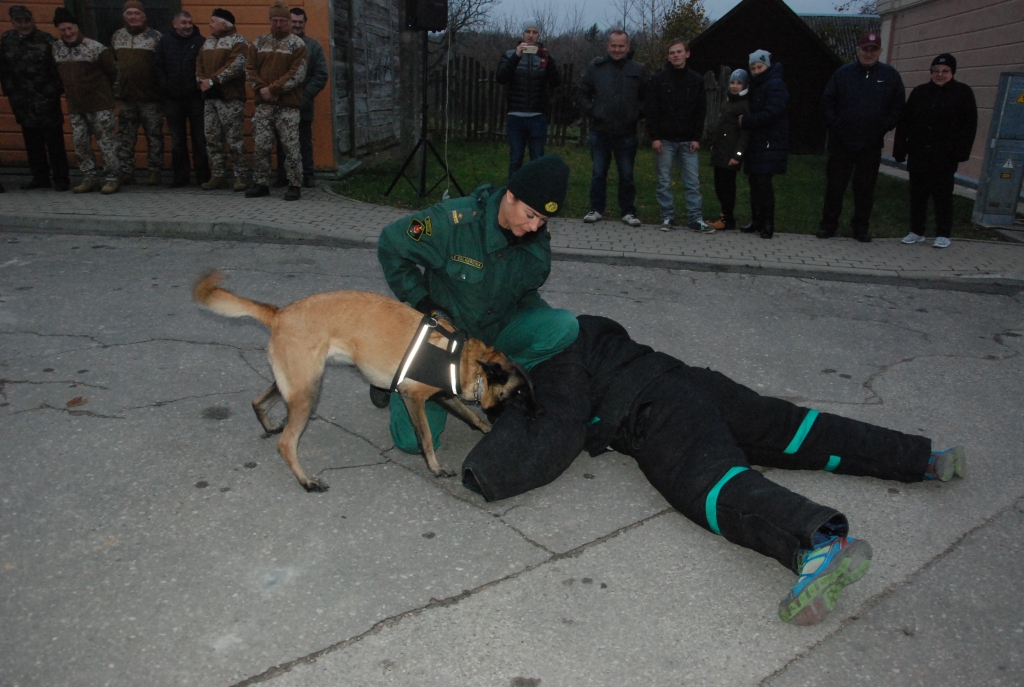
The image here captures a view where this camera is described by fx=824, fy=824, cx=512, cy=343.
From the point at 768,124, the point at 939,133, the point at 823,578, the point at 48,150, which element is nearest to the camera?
the point at 823,578

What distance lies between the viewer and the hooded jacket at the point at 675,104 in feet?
29.6

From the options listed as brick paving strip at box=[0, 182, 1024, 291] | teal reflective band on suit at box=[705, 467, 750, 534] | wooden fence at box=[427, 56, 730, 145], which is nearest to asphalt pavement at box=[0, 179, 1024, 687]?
teal reflective band on suit at box=[705, 467, 750, 534]

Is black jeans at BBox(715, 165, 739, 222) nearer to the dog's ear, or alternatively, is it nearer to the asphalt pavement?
the asphalt pavement

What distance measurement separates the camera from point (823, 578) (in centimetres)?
273

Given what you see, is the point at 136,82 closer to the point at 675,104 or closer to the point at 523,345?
the point at 675,104

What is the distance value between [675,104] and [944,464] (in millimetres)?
6167

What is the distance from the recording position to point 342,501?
3.55 m

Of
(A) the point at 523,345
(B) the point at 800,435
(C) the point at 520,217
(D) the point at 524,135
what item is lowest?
(B) the point at 800,435

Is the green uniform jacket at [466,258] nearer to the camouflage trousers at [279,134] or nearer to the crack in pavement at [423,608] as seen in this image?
the crack in pavement at [423,608]

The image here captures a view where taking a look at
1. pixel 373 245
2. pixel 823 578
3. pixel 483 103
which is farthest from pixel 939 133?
pixel 483 103

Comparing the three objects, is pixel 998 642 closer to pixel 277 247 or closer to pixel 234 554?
pixel 234 554

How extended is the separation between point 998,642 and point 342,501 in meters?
2.51

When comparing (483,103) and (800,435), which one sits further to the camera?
(483,103)

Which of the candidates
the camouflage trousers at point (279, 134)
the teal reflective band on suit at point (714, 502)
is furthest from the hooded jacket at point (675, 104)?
the teal reflective band on suit at point (714, 502)
